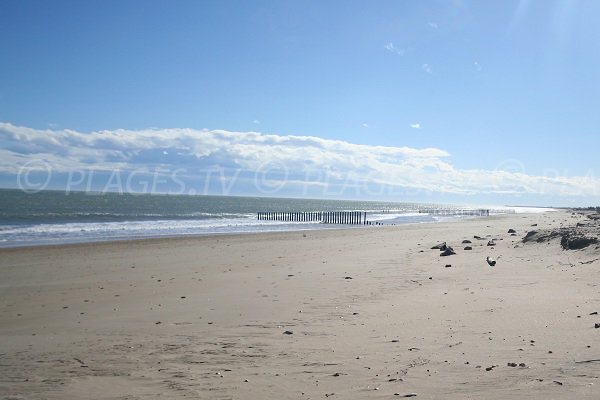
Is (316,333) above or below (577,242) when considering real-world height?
below

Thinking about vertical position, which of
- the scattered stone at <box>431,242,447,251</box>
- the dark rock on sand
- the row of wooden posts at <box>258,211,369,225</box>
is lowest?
the row of wooden posts at <box>258,211,369,225</box>

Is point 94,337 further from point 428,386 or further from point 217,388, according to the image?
point 428,386

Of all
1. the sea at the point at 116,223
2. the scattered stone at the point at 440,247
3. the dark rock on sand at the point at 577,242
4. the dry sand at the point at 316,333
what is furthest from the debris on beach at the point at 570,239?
the sea at the point at 116,223

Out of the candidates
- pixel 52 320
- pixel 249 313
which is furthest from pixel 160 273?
pixel 249 313

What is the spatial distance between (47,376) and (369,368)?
12.4 ft

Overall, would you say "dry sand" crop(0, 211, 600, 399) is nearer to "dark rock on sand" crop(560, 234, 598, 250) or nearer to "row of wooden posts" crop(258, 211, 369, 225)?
"dark rock on sand" crop(560, 234, 598, 250)

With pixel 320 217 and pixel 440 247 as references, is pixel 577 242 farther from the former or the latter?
pixel 320 217

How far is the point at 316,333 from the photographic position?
693cm

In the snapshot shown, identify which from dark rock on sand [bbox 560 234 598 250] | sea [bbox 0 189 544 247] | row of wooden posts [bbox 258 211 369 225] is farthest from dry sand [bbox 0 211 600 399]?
row of wooden posts [bbox 258 211 369 225]

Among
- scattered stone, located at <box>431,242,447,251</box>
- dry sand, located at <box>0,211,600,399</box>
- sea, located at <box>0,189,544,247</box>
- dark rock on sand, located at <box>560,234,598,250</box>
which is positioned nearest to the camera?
dry sand, located at <box>0,211,600,399</box>

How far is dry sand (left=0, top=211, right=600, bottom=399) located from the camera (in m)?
4.81

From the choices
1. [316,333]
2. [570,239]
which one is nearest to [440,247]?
[570,239]

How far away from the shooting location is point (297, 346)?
6320 mm

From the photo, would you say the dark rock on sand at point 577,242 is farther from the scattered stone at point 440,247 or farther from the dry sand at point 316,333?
→ the scattered stone at point 440,247
